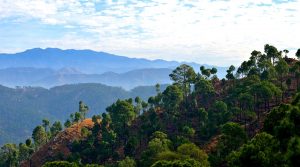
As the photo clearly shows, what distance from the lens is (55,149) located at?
570 ft

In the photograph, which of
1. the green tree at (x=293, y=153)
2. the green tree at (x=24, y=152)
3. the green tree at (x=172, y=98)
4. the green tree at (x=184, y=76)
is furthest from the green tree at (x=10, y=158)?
the green tree at (x=293, y=153)

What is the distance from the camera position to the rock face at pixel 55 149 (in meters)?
167

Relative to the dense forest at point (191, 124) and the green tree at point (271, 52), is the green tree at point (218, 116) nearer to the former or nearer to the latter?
the dense forest at point (191, 124)

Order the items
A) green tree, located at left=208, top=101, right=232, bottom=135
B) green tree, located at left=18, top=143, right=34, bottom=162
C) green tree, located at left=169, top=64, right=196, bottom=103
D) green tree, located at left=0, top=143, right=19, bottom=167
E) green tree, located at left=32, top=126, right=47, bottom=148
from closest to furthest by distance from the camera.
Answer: green tree, located at left=208, top=101, right=232, bottom=135, green tree, located at left=169, top=64, right=196, bottom=103, green tree, located at left=0, top=143, right=19, bottom=167, green tree, located at left=18, top=143, right=34, bottom=162, green tree, located at left=32, top=126, right=47, bottom=148

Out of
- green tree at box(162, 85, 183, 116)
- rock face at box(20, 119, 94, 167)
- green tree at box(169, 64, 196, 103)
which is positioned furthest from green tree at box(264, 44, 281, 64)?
rock face at box(20, 119, 94, 167)

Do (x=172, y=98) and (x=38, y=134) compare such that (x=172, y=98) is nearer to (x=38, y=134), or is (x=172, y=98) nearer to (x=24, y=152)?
(x=38, y=134)

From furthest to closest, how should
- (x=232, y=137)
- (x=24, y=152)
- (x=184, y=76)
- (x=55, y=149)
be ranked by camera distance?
(x=24, y=152) < (x=55, y=149) < (x=184, y=76) < (x=232, y=137)

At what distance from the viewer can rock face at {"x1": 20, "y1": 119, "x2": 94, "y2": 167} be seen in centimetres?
16662

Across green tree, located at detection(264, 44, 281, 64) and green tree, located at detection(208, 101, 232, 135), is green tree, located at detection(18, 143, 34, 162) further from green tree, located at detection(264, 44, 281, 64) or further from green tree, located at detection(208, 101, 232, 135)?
green tree, located at detection(264, 44, 281, 64)

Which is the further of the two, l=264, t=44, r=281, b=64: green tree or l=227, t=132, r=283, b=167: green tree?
l=264, t=44, r=281, b=64: green tree

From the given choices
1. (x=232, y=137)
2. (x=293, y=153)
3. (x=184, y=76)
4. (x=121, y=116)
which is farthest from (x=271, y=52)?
(x=293, y=153)

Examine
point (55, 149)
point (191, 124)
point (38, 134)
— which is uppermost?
point (191, 124)

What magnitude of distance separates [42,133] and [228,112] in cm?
9714

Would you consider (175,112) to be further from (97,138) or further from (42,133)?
(42,133)
